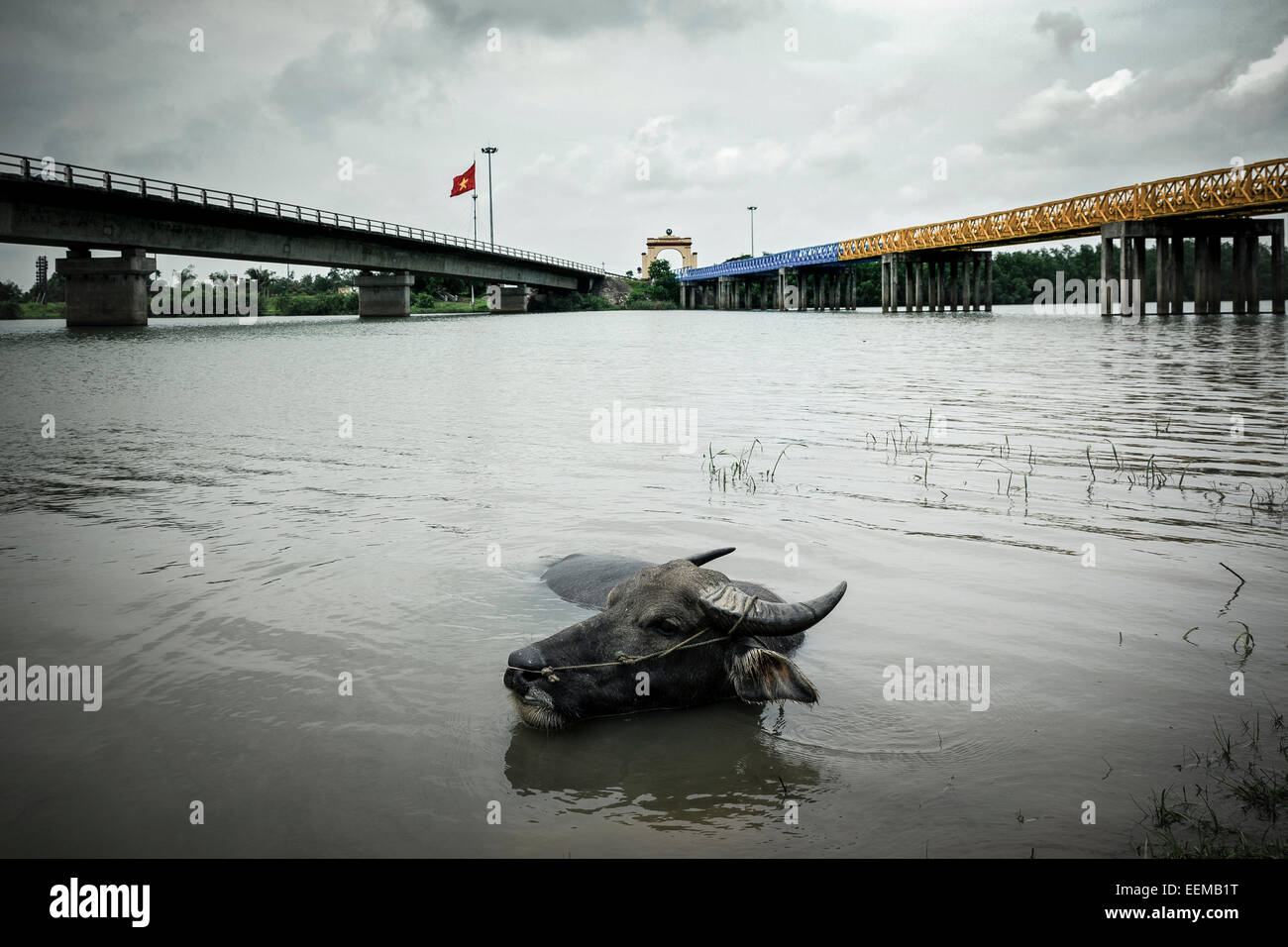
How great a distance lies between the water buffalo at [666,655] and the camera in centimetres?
418

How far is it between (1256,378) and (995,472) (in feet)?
35.2

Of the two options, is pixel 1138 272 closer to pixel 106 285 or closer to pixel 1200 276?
pixel 1200 276

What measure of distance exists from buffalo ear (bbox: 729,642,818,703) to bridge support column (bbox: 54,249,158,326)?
5297 cm

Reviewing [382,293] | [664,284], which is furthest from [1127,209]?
[664,284]

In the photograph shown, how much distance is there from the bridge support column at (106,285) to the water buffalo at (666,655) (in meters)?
52.4

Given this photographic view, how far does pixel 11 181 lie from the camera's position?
1475 inches

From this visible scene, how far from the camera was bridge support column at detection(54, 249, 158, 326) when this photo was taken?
159ft

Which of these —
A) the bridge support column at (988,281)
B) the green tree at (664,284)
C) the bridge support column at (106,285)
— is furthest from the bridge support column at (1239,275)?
the green tree at (664,284)

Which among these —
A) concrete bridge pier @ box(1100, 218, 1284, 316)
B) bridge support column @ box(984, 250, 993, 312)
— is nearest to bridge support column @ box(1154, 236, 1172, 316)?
concrete bridge pier @ box(1100, 218, 1284, 316)

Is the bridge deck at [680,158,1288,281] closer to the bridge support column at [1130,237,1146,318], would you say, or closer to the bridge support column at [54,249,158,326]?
the bridge support column at [1130,237,1146,318]

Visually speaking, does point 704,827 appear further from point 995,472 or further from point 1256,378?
point 1256,378

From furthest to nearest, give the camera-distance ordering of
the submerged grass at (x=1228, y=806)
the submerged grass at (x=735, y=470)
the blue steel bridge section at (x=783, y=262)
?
the blue steel bridge section at (x=783, y=262) < the submerged grass at (x=735, y=470) < the submerged grass at (x=1228, y=806)

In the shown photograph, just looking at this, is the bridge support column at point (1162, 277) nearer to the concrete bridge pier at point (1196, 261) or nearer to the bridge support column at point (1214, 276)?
the concrete bridge pier at point (1196, 261)
